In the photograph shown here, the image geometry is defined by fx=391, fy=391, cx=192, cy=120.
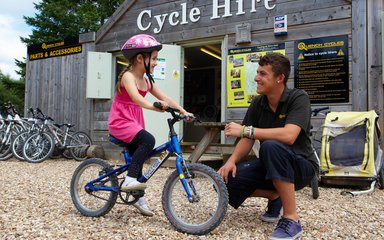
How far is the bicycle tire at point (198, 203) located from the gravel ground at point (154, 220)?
0.08 meters

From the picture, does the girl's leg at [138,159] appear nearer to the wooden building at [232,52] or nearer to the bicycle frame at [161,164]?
the bicycle frame at [161,164]

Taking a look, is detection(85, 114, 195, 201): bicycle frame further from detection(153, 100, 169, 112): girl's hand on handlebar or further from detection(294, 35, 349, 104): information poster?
detection(294, 35, 349, 104): information poster

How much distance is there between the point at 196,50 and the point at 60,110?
3732 millimetres

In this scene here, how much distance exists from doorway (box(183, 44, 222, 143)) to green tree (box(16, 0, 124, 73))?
11.5 m

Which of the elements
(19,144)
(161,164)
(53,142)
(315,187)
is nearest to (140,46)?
(161,164)

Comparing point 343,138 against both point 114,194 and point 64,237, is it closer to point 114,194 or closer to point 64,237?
point 114,194

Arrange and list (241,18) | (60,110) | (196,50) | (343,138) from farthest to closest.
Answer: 1. (196,50)
2. (60,110)
3. (241,18)
4. (343,138)

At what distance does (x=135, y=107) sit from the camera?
9.77ft

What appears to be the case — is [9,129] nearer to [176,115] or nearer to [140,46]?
[140,46]

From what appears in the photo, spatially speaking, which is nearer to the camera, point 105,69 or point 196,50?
point 105,69

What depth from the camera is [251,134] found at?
2.56m

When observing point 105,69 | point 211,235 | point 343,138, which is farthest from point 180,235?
point 105,69

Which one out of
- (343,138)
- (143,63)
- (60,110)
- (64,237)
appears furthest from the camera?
(60,110)

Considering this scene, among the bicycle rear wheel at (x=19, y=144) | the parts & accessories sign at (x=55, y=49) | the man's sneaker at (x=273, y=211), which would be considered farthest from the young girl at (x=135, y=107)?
the parts & accessories sign at (x=55, y=49)
